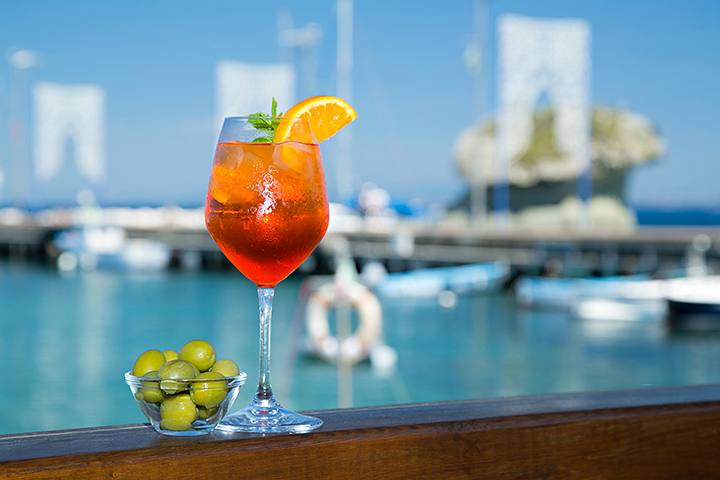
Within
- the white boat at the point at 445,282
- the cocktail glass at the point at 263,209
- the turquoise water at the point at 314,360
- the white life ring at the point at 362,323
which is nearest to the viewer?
the cocktail glass at the point at 263,209

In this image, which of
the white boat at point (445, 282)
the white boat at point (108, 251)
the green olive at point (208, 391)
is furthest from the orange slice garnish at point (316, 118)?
the white boat at point (108, 251)

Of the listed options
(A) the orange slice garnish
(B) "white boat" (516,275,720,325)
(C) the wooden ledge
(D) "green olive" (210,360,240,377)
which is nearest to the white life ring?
(B) "white boat" (516,275,720,325)

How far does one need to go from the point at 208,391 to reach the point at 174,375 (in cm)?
4

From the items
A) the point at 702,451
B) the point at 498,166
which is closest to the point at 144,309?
the point at 498,166

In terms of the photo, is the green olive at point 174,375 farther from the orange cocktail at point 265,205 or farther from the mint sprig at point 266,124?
the mint sprig at point 266,124

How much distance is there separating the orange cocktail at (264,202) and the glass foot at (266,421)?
160mm

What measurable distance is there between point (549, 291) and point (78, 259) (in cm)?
2229

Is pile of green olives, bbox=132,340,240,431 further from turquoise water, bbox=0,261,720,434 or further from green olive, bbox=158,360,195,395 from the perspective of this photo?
turquoise water, bbox=0,261,720,434

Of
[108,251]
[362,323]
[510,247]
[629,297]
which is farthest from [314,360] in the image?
[108,251]

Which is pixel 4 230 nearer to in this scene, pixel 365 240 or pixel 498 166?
pixel 365 240

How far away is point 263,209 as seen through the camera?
91 cm

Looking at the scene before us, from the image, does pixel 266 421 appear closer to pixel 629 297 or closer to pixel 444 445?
pixel 444 445

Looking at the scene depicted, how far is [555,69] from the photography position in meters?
24.9

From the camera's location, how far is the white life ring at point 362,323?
485 inches
